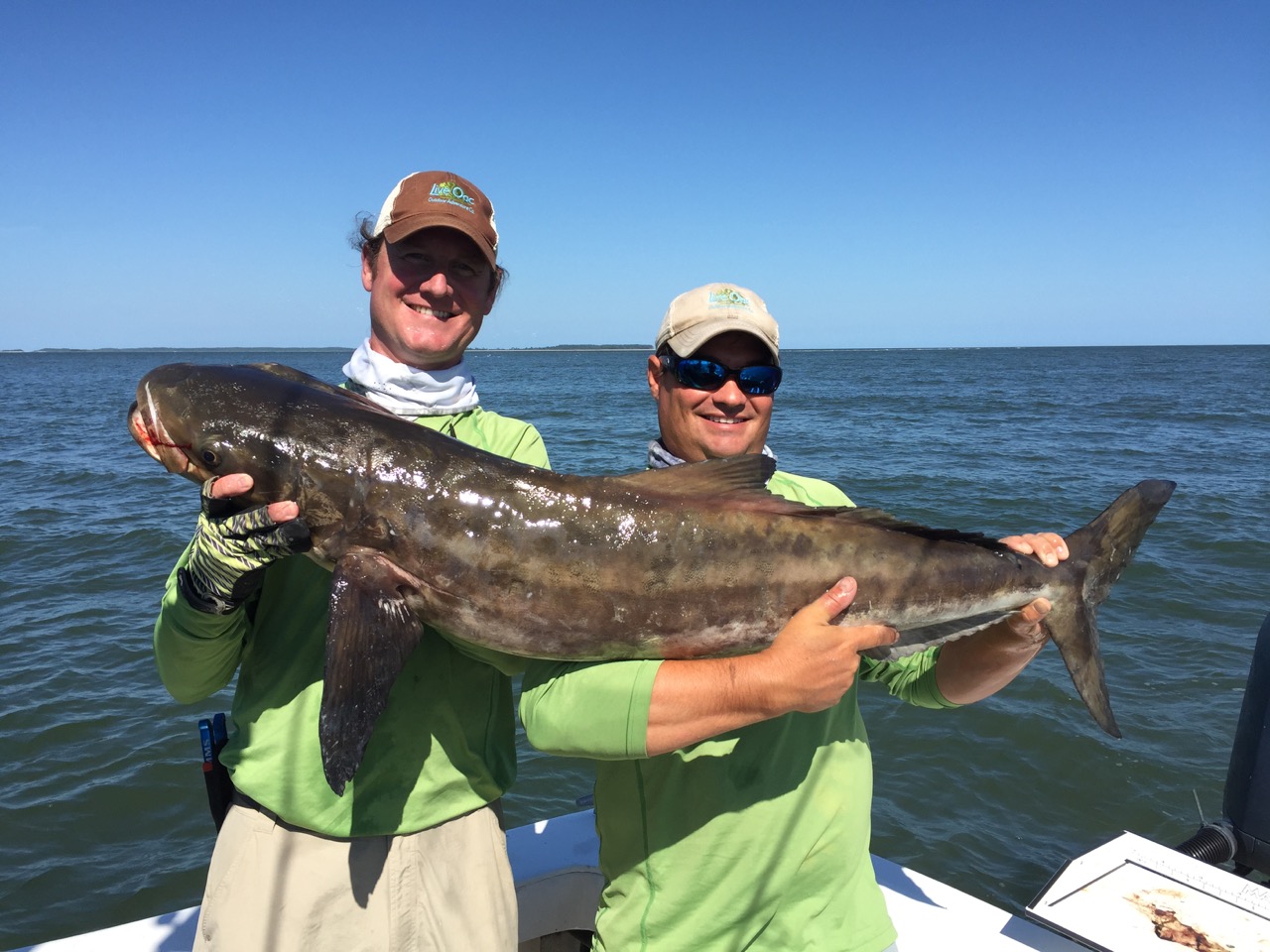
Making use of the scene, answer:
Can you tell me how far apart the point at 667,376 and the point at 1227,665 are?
377 inches

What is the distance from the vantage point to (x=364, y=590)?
94.7 inches

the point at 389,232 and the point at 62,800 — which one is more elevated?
the point at 389,232

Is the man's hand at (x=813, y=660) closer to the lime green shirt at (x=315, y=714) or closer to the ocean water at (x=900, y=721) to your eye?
the lime green shirt at (x=315, y=714)

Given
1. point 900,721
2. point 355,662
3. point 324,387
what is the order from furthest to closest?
point 900,721 < point 324,387 < point 355,662

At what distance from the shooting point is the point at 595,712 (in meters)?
2.14

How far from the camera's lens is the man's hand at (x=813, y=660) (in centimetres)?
212

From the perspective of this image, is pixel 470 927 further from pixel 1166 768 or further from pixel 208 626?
pixel 1166 768

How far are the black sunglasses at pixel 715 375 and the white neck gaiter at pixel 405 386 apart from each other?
0.86m

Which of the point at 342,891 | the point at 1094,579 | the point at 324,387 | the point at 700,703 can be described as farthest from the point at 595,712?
the point at 1094,579

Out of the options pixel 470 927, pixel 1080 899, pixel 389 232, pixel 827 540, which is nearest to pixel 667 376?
pixel 827 540

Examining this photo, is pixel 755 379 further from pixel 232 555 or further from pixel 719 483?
pixel 232 555

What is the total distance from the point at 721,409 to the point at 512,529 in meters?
0.87

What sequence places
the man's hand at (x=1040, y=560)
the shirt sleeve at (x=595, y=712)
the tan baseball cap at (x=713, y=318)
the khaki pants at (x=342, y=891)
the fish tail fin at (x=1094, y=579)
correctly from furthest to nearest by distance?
1. the fish tail fin at (x=1094, y=579)
2. the man's hand at (x=1040, y=560)
3. the tan baseball cap at (x=713, y=318)
4. the khaki pants at (x=342, y=891)
5. the shirt sleeve at (x=595, y=712)

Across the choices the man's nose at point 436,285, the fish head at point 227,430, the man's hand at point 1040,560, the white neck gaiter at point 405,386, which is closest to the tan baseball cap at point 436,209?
the man's nose at point 436,285
